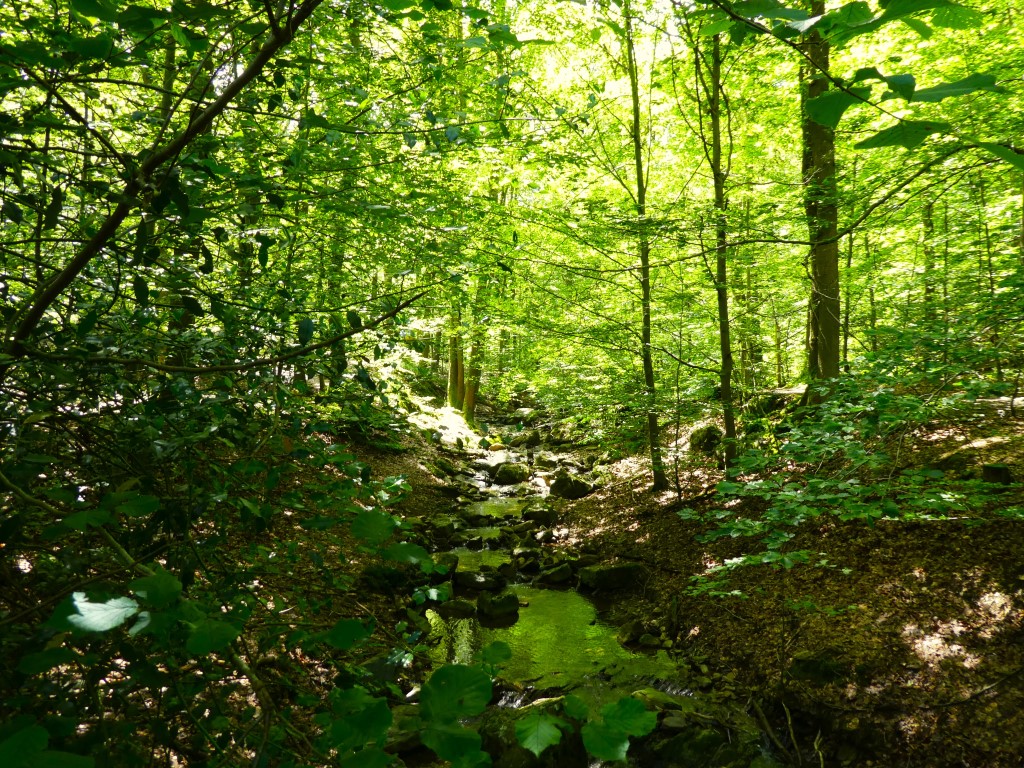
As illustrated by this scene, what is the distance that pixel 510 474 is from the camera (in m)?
14.8

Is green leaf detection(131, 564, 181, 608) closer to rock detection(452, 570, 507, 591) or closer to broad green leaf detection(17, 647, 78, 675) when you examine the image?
broad green leaf detection(17, 647, 78, 675)

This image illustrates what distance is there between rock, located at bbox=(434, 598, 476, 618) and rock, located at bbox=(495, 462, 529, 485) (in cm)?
710

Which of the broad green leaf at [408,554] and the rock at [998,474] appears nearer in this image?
the broad green leaf at [408,554]

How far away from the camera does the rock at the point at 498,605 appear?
7.34 m

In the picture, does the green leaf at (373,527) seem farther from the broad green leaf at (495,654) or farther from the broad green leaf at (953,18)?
the broad green leaf at (953,18)

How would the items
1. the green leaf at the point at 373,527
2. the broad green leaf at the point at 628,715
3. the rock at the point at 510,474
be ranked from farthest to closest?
the rock at the point at 510,474 → the green leaf at the point at 373,527 → the broad green leaf at the point at 628,715

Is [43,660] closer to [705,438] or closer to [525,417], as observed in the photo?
[705,438]

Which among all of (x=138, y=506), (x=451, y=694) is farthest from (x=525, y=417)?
(x=451, y=694)

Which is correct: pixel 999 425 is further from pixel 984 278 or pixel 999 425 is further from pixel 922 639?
pixel 922 639

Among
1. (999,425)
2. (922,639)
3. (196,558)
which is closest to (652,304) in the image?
(999,425)

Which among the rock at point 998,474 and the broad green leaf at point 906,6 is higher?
the broad green leaf at point 906,6

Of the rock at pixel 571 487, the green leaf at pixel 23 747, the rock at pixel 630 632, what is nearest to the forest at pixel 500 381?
the green leaf at pixel 23 747

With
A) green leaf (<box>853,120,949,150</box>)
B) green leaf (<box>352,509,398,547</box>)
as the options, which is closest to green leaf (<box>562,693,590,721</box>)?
green leaf (<box>352,509,398,547</box>)

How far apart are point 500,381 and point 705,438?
489 centimetres
